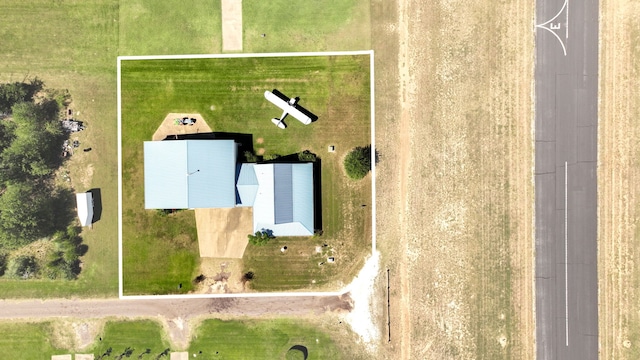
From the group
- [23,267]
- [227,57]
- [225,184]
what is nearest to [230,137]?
[225,184]

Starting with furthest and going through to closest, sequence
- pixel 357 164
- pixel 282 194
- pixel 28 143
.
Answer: pixel 28 143
pixel 357 164
pixel 282 194

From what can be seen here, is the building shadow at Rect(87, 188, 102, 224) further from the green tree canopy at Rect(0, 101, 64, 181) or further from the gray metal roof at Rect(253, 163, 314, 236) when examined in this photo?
the gray metal roof at Rect(253, 163, 314, 236)

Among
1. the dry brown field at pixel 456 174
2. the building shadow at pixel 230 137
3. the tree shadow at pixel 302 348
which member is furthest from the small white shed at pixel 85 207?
the dry brown field at pixel 456 174

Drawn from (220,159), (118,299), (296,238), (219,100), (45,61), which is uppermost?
(45,61)

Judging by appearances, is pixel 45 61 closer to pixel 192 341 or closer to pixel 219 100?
pixel 219 100

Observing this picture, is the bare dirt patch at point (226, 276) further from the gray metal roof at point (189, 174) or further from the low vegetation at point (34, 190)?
the low vegetation at point (34, 190)

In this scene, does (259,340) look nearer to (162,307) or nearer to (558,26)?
(162,307)

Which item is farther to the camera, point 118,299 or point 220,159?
point 118,299

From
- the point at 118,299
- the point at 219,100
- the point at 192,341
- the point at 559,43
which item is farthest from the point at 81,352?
the point at 559,43
